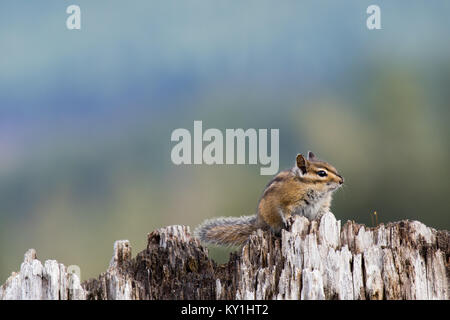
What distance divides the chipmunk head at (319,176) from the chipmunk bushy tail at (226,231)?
1.42 feet

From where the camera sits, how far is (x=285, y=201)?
15.0ft

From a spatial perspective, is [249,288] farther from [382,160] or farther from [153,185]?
[382,160]

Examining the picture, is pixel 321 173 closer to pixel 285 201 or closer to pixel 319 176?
pixel 319 176

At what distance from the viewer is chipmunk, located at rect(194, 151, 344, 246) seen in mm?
4516

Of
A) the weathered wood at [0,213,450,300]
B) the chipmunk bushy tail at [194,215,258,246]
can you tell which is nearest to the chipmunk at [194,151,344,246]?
the chipmunk bushy tail at [194,215,258,246]

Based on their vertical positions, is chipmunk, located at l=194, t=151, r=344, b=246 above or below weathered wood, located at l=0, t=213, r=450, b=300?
above

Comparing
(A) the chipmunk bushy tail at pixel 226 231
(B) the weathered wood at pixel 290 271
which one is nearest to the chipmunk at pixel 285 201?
(A) the chipmunk bushy tail at pixel 226 231

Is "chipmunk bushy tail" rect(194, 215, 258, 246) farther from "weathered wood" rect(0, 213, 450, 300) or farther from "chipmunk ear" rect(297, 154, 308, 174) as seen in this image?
"weathered wood" rect(0, 213, 450, 300)

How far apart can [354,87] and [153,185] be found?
3.34 meters

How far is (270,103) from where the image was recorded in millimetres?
9086

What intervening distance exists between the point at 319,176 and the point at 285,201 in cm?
28

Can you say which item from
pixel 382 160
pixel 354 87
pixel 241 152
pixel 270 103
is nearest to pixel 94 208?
pixel 241 152

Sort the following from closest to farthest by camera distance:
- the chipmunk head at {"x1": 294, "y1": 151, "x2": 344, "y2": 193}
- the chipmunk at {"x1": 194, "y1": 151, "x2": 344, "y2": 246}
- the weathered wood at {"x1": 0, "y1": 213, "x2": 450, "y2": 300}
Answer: the weathered wood at {"x1": 0, "y1": 213, "x2": 450, "y2": 300} → the chipmunk at {"x1": 194, "y1": 151, "x2": 344, "y2": 246} → the chipmunk head at {"x1": 294, "y1": 151, "x2": 344, "y2": 193}
